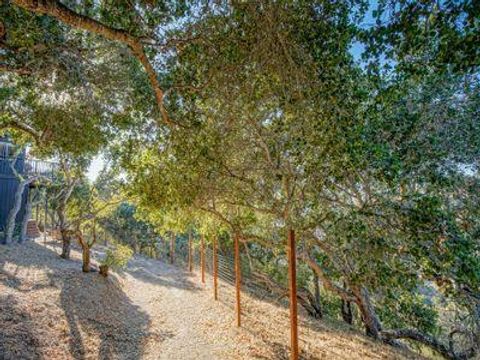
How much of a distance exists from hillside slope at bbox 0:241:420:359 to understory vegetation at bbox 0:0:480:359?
8.85ft

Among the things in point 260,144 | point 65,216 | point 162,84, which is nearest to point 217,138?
point 260,144

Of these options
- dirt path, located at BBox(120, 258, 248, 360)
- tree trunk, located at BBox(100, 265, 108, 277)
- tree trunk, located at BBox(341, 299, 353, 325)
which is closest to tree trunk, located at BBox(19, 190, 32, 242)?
dirt path, located at BBox(120, 258, 248, 360)

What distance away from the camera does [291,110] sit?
4.09 meters

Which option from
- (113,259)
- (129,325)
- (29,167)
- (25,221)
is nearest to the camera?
(129,325)

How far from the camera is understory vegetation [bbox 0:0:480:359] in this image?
3277mm

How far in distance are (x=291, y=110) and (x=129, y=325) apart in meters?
6.81

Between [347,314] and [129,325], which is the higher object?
[129,325]

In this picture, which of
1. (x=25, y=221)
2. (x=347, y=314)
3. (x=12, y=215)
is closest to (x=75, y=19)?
(x=12, y=215)

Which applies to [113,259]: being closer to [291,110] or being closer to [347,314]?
[291,110]

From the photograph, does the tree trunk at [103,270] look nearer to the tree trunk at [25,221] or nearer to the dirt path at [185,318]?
the dirt path at [185,318]

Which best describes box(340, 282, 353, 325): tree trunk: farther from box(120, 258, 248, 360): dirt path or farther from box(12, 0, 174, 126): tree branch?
box(12, 0, 174, 126): tree branch

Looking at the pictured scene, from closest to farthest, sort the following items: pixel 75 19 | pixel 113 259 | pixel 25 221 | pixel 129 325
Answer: pixel 75 19 < pixel 129 325 < pixel 113 259 < pixel 25 221

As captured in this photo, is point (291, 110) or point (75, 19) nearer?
point (75, 19)

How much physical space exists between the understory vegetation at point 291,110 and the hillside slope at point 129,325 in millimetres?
2699
